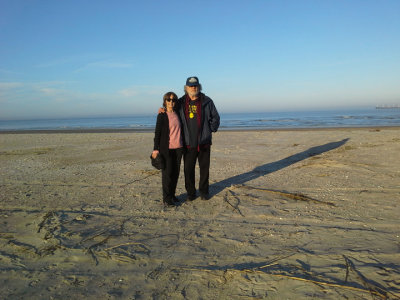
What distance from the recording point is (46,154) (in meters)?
10.1

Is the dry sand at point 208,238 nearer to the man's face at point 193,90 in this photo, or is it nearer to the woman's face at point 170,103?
the woman's face at point 170,103

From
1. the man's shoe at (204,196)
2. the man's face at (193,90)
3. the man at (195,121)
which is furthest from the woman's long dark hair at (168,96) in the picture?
the man's shoe at (204,196)

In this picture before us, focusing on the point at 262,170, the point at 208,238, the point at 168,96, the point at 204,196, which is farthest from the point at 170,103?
the point at 262,170

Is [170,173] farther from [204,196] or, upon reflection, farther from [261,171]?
A: [261,171]

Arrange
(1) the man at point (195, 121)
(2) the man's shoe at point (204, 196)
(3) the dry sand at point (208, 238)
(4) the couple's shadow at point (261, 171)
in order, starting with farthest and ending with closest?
(4) the couple's shadow at point (261, 171)
(2) the man's shoe at point (204, 196)
(1) the man at point (195, 121)
(3) the dry sand at point (208, 238)

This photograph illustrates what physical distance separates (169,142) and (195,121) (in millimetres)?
489

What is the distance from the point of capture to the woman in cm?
420

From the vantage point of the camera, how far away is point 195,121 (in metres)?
4.29

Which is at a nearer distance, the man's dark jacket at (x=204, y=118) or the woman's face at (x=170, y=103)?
the woman's face at (x=170, y=103)

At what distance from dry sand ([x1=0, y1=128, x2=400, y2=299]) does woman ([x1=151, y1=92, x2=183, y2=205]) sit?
35 cm

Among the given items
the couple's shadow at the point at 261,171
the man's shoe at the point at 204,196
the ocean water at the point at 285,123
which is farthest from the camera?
the ocean water at the point at 285,123

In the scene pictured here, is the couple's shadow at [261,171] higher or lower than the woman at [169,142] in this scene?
lower

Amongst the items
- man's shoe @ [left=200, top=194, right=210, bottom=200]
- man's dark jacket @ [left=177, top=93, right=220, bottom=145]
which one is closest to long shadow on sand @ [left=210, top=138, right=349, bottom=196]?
man's shoe @ [left=200, top=194, right=210, bottom=200]

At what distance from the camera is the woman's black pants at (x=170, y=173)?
4.32 metres
